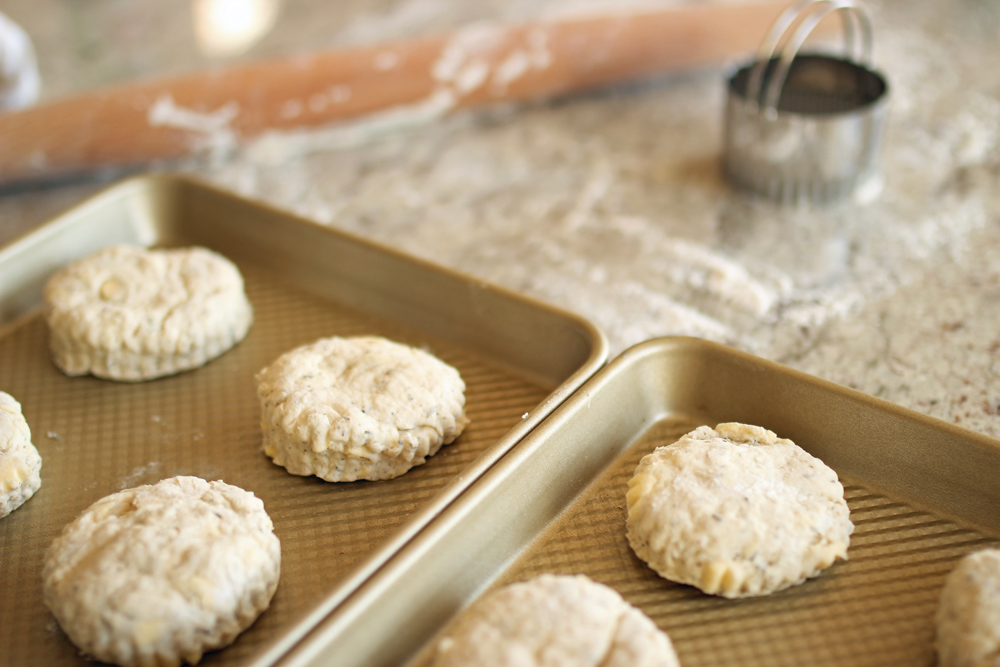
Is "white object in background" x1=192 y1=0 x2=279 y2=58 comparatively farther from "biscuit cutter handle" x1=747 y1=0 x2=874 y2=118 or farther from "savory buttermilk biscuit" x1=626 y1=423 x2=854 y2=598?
"savory buttermilk biscuit" x1=626 y1=423 x2=854 y2=598

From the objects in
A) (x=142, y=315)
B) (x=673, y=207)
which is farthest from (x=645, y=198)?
(x=142, y=315)

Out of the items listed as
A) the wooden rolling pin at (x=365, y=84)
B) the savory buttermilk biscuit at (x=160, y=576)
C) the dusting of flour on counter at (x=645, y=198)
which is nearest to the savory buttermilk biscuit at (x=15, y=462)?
the savory buttermilk biscuit at (x=160, y=576)

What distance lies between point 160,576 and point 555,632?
488 mm

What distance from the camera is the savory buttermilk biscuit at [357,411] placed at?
1284 millimetres

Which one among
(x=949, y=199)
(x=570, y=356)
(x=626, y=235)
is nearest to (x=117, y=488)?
(x=570, y=356)

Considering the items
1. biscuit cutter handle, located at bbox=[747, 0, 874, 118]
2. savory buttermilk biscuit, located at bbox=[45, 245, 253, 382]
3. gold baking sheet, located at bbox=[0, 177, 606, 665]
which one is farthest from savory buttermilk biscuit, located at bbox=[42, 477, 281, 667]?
biscuit cutter handle, located at bbox=[747, 0, 874, 118]

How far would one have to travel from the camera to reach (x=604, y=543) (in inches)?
47.1

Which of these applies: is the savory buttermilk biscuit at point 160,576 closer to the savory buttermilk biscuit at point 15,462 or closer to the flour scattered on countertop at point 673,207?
the savory buttermilk biscuit at point 15,462

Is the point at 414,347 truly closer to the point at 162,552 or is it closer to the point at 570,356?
the point at 570,356

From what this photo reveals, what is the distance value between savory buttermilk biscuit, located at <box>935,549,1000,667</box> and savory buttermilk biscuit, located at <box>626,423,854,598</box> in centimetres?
14

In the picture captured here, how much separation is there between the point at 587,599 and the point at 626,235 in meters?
1.04

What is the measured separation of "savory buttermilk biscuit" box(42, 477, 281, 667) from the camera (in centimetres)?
104

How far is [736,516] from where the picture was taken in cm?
112

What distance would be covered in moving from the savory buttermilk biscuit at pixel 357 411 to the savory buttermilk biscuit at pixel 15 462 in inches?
13.4
